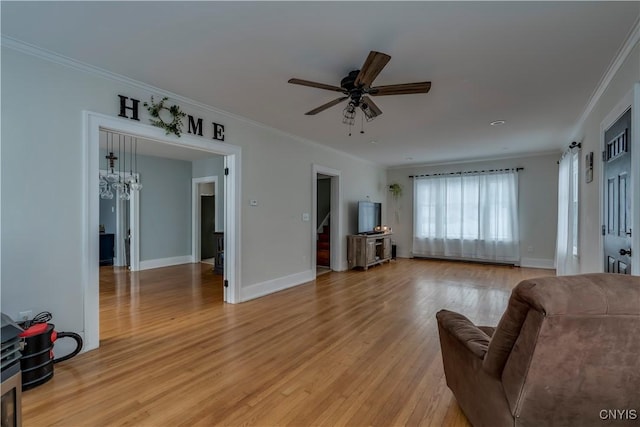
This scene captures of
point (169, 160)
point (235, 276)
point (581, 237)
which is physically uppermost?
point (169, 160)

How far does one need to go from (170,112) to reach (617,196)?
4.36 meters

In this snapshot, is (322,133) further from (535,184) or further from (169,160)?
(535,184)

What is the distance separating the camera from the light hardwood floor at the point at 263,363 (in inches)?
73.7

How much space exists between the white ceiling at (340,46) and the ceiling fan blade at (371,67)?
9.4 inches

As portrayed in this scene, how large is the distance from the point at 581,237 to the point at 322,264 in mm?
4606

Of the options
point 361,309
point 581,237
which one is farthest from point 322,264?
point 581,237

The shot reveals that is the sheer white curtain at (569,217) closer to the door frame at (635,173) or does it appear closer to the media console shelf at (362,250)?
the door frame at (635,173)

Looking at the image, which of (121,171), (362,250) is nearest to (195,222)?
(121,171)

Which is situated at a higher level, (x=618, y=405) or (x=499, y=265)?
(x=618, y=405)

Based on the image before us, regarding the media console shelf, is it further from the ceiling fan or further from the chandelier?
the chandelier

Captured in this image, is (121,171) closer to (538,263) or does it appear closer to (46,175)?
(46,175)

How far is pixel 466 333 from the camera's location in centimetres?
170

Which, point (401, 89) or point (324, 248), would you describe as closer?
point (401, 89)

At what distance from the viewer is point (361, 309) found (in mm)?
3889
